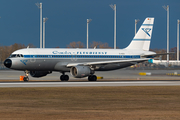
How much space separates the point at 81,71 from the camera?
4509 centimetres

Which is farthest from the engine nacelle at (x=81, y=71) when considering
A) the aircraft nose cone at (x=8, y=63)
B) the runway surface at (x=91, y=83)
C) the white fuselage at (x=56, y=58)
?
the aircraft nose cone at (x=8, y=63)

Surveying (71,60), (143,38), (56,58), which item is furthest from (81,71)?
(143,38)

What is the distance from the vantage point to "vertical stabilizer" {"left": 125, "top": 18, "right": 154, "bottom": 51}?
54094mm

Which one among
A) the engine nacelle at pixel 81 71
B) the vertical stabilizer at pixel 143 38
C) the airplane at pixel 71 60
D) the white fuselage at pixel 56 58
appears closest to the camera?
the engine nacelle at pixel 81 71

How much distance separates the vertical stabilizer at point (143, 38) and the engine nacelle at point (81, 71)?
1068 centimetres

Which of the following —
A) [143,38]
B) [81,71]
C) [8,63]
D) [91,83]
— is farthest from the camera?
[143,38]

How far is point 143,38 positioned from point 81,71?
14235mm

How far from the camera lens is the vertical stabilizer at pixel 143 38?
54094mm

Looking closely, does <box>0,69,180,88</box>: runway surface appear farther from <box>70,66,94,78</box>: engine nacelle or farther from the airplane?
the airplane

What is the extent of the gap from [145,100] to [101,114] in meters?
7.42

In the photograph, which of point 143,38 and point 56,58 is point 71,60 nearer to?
point 56,58

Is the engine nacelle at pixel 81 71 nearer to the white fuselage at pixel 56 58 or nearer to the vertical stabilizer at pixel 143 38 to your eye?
the white fuselage at pixel 56 58

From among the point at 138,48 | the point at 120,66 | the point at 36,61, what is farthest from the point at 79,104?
the point at 138,48

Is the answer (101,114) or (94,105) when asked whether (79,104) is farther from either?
(101,114)
